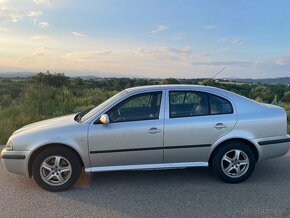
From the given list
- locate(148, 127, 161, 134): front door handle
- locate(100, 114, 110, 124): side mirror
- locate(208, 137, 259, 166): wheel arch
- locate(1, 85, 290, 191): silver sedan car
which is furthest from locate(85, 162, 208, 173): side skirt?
locate(100, 114, 110, 124): side mirror

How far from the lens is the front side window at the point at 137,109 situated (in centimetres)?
520

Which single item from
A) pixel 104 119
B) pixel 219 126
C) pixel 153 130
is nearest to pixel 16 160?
pixel 104 119

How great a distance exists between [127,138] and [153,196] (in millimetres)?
909

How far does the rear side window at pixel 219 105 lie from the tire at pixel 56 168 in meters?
2.22

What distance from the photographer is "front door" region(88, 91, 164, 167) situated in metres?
5.07

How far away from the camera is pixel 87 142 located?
5.05 meters

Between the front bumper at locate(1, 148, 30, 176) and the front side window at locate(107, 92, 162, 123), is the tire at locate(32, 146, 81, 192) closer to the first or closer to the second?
the front bumper at locate(1, 148, 30, 176)

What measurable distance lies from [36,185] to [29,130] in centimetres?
85

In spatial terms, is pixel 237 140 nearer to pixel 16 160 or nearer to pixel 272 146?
pixel 272 146

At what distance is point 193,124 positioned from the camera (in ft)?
17.1

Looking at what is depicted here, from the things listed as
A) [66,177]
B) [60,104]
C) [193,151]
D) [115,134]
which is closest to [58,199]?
[66,177]

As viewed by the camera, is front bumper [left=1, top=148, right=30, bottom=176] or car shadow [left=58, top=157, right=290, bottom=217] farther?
front bumper [left=1, top=148, right=30, bottom=176]

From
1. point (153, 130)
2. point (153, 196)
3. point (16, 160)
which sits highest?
point (153, 130)

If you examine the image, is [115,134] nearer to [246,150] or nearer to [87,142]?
[87,142]
